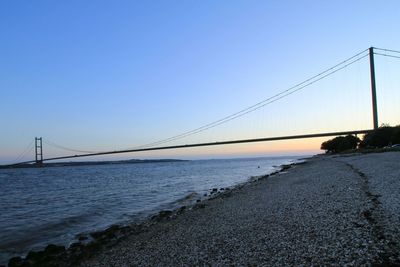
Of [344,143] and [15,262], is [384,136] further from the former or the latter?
[15,262]

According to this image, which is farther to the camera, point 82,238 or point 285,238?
point 82,238

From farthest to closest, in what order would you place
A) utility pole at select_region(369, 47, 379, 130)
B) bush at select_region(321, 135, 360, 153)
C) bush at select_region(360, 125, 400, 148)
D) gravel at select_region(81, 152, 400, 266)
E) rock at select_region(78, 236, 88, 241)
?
1. bush at select_region(321, 135, 360, 153)
2. bush at select_region(360, 125, 400, 148)
3. utility pole at select_region(369, 47, 379, 130)
4. rock at select_region(78, 236, 88, 241)
5. gravel at select_region(81, 152, 400, 266)

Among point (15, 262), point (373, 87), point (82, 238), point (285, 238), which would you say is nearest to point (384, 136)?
point (373, 87)

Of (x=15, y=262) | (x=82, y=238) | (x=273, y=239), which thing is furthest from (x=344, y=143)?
(x=15, y=262)

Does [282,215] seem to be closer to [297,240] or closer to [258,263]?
[297,240]

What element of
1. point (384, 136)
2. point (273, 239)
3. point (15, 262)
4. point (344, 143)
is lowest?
point (15, 262)

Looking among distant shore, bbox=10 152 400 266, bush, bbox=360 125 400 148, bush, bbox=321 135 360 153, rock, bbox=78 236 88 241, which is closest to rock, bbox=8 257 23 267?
distant shore, bbox=10 152 400 266

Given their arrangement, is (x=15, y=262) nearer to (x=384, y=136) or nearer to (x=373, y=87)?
(x=373, y=87)

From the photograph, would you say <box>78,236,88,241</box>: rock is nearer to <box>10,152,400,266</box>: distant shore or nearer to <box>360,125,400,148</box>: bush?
<box>10,152,400,266</box>: distant shore

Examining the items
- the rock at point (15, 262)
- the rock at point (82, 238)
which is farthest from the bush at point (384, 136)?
the rock at point (15, 262)

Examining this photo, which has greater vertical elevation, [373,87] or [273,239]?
[373,87]

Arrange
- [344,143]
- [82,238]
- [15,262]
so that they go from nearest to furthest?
[15,262] < [82,238] < [344,143]

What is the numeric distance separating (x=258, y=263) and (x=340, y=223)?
2.43 meters

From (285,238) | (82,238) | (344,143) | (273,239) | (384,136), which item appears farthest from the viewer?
(344,143)
